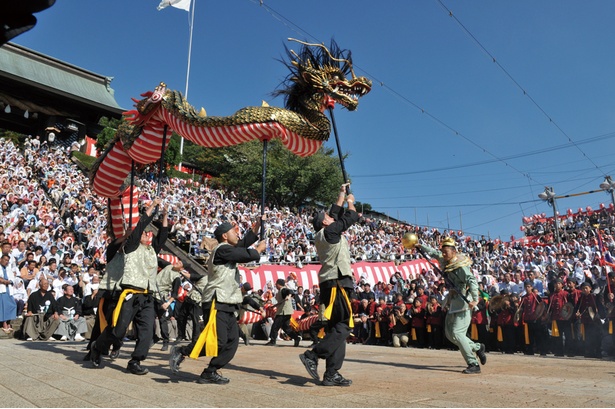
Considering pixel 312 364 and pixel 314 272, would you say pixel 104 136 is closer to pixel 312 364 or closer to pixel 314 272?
pixel 314 272

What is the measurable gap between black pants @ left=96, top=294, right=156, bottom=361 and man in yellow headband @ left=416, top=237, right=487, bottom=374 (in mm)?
3846

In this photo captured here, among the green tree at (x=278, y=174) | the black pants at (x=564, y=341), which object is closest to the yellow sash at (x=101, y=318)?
the black pants at (x=564, y=341)

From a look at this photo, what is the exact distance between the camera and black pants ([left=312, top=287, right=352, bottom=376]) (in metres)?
5.12

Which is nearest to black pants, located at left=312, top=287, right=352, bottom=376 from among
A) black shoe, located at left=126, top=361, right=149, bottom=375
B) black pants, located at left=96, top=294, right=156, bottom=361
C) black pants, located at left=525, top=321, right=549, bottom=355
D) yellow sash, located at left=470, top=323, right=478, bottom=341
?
black shoe, located at left=126, top=361, right=149, bottom=375

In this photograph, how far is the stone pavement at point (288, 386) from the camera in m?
3.91

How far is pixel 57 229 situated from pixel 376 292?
11.0m

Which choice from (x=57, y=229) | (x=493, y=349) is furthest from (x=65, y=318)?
(x=493, y=349)

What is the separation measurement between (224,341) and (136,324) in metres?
1.65

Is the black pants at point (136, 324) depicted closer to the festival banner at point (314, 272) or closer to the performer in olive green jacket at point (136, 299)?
the performer in olive green jacket at point (136, 299)

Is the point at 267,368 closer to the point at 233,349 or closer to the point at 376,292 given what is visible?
the point at 233,349

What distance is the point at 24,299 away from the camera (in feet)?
38.0

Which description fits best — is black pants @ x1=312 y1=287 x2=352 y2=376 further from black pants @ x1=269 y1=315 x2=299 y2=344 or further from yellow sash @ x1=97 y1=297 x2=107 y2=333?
black pants @ x1=269 y1=315 x2=299 y2=344

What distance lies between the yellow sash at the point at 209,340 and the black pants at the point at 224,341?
0.03 m

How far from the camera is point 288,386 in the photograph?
487 cm
